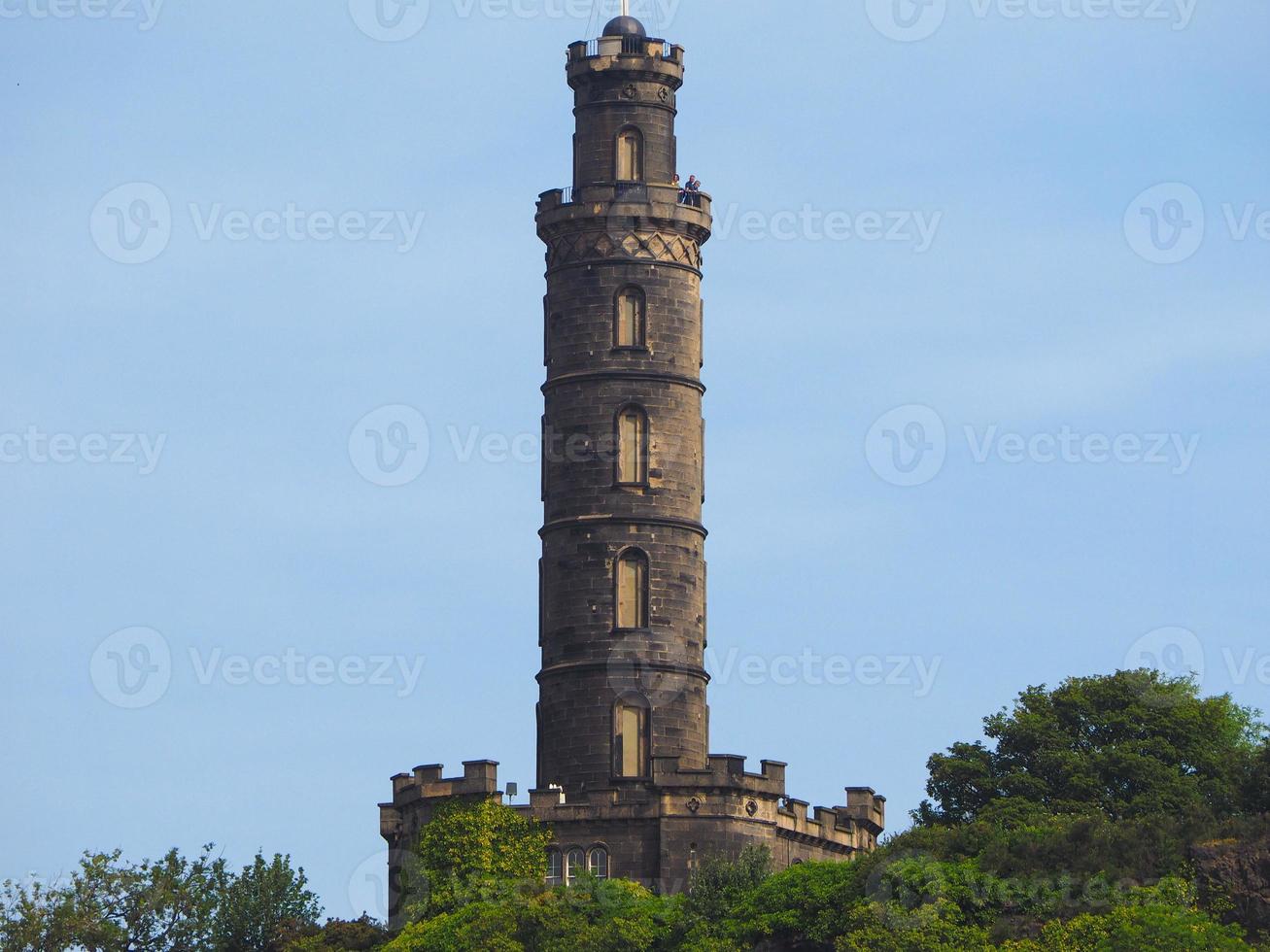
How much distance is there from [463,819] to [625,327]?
1619 cm

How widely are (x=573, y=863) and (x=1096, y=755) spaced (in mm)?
18175

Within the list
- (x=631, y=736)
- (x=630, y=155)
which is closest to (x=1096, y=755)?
(x=631, y=736)

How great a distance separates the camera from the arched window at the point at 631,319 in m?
114

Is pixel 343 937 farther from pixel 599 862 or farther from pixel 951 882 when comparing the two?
pixel 951 882

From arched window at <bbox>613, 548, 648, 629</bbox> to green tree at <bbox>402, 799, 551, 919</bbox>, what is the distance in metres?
7.28

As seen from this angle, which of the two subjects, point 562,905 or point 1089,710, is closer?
point 562,905

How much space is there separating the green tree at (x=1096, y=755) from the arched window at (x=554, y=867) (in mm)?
14106

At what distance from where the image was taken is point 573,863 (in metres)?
109

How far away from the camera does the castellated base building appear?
109 meters

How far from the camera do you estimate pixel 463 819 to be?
109000 millimetres

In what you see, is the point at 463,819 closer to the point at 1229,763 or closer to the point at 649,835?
the point at 649,835

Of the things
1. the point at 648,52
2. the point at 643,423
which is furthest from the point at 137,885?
the point at 648,52

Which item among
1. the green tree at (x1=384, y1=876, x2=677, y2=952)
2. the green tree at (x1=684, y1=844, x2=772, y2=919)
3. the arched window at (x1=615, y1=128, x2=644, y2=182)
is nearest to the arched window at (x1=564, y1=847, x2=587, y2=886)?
the green tree at (x1=384, y1=876, x2=677, y2=952)

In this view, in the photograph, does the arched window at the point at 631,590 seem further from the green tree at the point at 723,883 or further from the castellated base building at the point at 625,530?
the green tree at the point at 723,883
